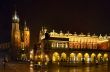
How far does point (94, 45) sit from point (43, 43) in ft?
89.6

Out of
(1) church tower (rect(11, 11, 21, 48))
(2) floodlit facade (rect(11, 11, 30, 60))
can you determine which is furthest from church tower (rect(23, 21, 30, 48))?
(1) church tower (rect(11, 11, 21, 48))

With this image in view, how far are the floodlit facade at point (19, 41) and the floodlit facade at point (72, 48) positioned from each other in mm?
21645

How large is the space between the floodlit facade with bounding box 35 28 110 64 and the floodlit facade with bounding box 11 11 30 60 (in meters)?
21.6

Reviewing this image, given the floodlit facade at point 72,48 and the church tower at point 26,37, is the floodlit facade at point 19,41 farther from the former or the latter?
the floodlit facade at point 72,48

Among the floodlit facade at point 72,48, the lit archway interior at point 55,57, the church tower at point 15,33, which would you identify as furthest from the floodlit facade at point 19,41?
the lit archway interior at point 55,57

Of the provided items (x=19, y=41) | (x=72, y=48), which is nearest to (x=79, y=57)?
(x=72, y=48)

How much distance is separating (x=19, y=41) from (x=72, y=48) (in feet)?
142

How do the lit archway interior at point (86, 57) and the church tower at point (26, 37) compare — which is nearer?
the lit archway interior at point (86, 57)

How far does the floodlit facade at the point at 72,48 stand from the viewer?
89.9 m

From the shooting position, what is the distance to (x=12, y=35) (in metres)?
131

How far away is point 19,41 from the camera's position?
132 meters

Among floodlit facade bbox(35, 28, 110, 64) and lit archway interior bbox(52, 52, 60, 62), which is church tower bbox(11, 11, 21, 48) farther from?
lit archway interior bbox(52, 52, 60, 62)

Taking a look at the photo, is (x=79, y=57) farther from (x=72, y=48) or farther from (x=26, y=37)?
(x=26, y=37)

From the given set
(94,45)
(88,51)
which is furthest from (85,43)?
(88,51)
